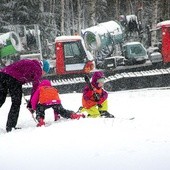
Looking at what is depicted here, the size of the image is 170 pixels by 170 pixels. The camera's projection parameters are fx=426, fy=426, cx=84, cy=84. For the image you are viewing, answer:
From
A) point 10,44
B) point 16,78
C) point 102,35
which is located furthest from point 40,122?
point 102,35

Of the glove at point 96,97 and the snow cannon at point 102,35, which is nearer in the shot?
the glove at point 96,97

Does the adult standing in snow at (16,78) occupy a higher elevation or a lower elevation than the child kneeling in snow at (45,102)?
higher

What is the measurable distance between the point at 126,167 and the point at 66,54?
1266 cm

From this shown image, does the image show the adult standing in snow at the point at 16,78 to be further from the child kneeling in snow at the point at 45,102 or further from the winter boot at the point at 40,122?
the winter boot at the point at 40,122

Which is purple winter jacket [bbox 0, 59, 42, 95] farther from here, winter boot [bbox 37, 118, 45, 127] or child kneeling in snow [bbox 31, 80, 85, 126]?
winter boot [bbox 37, 118, 45, 127]

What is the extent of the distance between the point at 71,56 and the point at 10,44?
2453 millimetres

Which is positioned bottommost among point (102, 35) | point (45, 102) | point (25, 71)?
point (45, 102)

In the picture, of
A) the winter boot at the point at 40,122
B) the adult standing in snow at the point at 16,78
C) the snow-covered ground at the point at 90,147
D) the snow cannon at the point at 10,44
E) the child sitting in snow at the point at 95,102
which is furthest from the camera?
the snow cannon at the point at 10,44

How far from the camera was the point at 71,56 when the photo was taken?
1619cm

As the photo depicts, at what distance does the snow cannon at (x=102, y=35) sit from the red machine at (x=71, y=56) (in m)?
0.73

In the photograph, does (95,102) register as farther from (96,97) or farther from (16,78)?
(16,78)

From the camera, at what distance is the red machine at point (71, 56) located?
52.3 ft

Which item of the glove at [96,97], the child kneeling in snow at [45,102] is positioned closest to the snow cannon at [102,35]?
the glove at [96,97]

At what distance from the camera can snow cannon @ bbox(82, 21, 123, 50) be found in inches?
659
